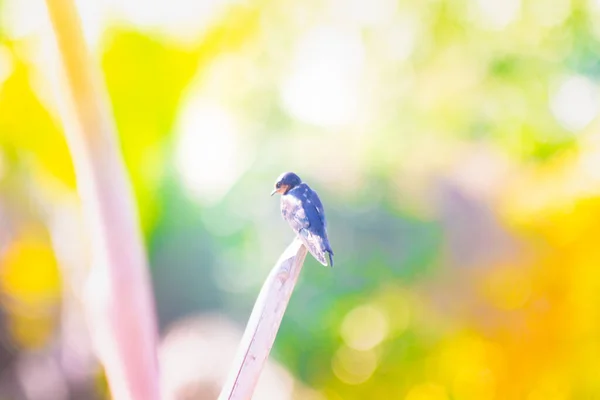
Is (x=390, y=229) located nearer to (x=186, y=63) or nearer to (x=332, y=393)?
(x=332, y=393)

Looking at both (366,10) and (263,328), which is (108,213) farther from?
(366,10)

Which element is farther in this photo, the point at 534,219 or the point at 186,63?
the point at 186,63

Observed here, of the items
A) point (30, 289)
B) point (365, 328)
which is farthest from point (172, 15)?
point (365, 328)

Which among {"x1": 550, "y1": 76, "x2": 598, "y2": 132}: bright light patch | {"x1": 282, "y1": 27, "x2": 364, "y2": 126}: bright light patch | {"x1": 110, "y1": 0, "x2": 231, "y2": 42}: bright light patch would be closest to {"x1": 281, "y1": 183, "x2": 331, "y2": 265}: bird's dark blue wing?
{"x1": 282, "y1": 27, "x2": 364, "y2": 126}: bright light patch

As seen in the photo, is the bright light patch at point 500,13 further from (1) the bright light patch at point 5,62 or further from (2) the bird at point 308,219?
(2) the bird at point 308,219

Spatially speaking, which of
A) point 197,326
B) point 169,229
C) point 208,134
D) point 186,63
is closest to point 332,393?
point 197,326

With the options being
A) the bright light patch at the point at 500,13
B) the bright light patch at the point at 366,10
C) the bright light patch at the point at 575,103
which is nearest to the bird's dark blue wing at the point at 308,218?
the bright light patch at the point at 575,103
